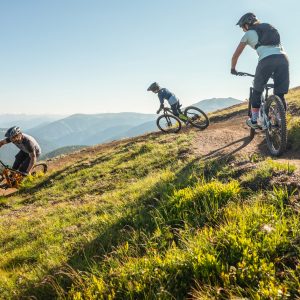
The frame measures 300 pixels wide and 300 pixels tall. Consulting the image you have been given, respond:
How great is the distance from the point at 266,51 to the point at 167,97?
39.2ft

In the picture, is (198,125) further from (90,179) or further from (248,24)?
(248,24)

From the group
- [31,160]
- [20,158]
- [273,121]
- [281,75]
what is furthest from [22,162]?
[281,75]

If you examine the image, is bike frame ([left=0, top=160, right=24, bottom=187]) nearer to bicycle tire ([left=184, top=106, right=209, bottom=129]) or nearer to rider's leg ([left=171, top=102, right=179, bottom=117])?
rider's leg ([left=171, top=102, right=179, bottom=117])

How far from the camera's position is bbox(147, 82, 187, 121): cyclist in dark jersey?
2034 cm

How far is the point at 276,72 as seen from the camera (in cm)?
906


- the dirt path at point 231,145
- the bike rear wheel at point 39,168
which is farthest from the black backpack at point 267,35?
the bike rear wheel at point 39,168

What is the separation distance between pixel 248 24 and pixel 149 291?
790cm

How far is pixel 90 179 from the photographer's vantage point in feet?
47.9

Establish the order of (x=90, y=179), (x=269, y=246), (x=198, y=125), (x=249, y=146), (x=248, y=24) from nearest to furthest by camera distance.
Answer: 1. (x=269, y=246)
2. (x=248, y=24)
3. (x=249, y=146)
4. (x=90, y=179)
5. (x=198, y=125)

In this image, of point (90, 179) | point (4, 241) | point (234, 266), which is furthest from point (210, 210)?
point (90, 179)

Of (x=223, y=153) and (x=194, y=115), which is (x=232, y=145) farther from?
(x=194, y=115)

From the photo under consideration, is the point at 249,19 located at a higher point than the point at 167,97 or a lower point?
higher

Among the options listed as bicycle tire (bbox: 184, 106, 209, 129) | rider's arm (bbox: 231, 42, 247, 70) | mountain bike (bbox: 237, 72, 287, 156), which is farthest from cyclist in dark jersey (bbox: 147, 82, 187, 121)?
mountain bike (bbox: 237, 72, 287, 156)

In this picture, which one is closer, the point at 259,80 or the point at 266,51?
the point at 266,51
